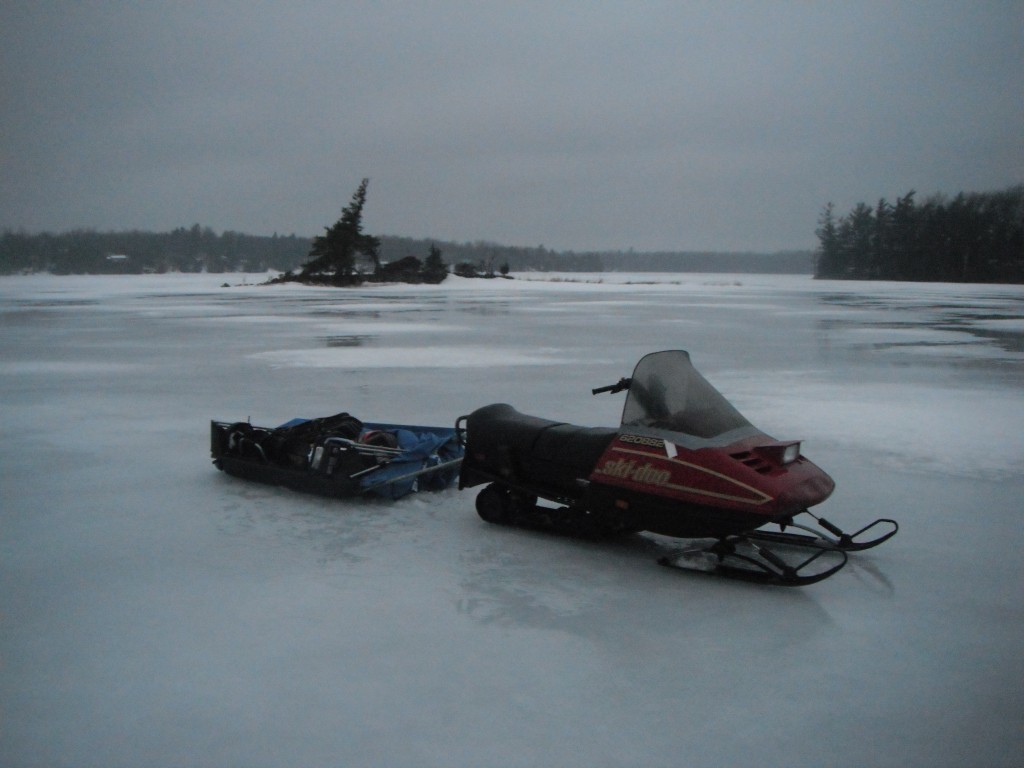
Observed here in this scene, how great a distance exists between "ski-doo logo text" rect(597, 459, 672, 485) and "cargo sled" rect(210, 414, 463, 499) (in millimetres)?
1358

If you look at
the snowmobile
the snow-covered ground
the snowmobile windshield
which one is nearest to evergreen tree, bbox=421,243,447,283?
the snow-covered ground

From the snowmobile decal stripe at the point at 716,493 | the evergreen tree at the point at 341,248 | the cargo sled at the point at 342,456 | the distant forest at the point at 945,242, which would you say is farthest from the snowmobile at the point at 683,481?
the distant forest at the point at 945,242

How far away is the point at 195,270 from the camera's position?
103188mm

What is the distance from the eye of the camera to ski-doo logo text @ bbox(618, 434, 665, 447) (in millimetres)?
4297

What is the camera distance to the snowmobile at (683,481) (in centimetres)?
408

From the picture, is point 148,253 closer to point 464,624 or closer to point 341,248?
point 341,248

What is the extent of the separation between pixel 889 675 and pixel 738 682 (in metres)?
0.57

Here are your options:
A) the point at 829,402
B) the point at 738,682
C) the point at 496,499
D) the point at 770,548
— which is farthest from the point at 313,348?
the point at 738,682

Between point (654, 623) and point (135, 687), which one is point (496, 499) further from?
point (135, 687)

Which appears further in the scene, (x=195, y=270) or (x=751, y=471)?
(x=195, y=270)

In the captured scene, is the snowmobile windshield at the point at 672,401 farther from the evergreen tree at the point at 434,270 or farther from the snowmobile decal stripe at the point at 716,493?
the evergreen tree at the point at 434,270

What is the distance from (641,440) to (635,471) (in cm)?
16

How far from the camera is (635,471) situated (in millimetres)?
4332

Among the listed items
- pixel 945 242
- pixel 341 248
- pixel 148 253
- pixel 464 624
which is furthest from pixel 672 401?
pixel 148 253
